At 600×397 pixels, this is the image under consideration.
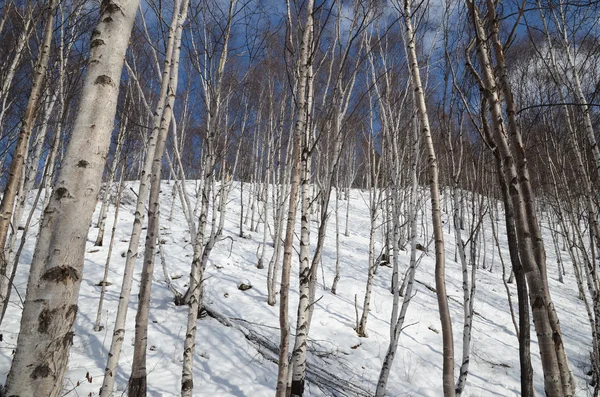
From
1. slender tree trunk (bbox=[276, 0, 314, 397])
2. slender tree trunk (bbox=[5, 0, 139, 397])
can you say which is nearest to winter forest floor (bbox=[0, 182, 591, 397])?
slender tree trunk (bbox=[276, 0, 314, 397])

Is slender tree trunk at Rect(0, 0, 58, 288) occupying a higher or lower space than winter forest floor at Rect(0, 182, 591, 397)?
higher

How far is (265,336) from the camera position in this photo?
5266 millimetres

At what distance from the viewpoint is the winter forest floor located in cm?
415

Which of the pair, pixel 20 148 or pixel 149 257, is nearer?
pixel 20 148

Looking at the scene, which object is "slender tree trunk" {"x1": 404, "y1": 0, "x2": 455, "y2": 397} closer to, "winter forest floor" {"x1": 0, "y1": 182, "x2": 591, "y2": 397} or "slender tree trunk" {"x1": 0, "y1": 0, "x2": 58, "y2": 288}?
"winter forest floor" {"x1": 0, "y1": 182, "x2": 591, "y2": 397}

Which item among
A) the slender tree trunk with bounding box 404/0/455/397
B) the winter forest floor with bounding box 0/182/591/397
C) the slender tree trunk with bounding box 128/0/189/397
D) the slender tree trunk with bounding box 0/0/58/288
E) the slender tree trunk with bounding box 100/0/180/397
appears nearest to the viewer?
the slender tree trunk with bounding box 404/0/455/397

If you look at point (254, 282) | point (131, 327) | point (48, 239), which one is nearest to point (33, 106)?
point (48, 239)

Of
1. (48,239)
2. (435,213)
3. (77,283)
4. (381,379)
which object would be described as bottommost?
(381,379)

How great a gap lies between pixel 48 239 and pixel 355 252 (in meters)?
11.0

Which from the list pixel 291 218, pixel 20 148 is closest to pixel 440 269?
pixel 291 218

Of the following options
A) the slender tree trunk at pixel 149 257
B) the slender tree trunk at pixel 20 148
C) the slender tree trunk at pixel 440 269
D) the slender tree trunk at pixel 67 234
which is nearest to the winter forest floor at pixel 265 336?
the slender tree trunk at pixel 149 257

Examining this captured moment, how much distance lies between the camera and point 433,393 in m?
4.80

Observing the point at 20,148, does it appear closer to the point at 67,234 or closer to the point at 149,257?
the point at 149,257

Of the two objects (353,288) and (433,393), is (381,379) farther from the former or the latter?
(353,288)
